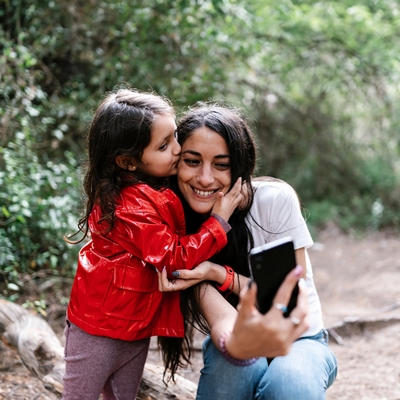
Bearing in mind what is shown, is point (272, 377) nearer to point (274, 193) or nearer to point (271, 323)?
point (271, 323)

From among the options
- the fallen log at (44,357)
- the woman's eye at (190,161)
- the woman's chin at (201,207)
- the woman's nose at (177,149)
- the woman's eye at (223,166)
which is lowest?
the fallen log at (44,357)

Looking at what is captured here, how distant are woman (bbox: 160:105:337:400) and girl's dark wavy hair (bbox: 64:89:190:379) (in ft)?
0.59

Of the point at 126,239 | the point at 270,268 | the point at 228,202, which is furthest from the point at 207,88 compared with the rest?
the point at 270,268

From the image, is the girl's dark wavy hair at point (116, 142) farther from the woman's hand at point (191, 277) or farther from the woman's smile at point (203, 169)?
the woman's hand at point (191, 277)

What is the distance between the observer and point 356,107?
25.5 ft

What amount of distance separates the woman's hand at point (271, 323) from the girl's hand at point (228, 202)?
0.63 metres

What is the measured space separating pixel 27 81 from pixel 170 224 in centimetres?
299

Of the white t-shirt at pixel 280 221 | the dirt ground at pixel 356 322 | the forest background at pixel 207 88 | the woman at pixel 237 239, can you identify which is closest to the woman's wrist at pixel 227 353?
the woman at pixel 237 239

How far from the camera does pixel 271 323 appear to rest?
1370 millimetres

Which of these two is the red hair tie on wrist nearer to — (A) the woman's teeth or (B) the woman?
(B) the woman

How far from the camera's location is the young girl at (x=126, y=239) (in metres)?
1.95

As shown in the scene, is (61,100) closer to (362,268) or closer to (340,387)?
(340,387)

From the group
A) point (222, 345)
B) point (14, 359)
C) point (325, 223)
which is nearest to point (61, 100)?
point (14, 359)

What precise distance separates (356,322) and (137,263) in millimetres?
2740
